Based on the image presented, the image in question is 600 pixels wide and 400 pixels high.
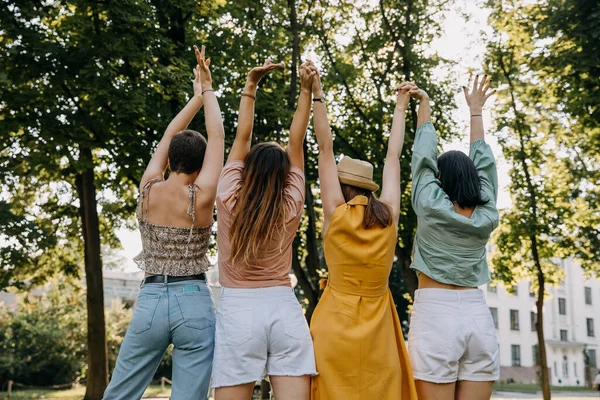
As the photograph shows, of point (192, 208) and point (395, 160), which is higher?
point (395, 160)

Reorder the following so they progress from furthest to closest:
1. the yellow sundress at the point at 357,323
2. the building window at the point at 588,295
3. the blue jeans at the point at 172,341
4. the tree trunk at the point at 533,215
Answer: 1. the building window at the point at 588,295
2. the tree trunk at the point at 533,215
3. the blue jeans at the point at 172,341
4. the yellow sundress at the point at 357,323

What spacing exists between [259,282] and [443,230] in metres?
A: 1.22

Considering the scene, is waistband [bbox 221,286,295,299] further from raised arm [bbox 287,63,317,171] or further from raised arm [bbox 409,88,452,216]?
raised arm [bbox 409,88,452,216]

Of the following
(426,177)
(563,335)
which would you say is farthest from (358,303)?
(563,335)

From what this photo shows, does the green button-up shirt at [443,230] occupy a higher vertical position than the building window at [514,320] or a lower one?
higher

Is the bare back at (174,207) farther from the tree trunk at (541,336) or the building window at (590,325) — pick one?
the building window at (590,325)

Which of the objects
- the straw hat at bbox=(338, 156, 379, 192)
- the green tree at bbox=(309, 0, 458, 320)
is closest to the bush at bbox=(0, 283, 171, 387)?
the green tree at bbox=(309, 0, 458, 320)

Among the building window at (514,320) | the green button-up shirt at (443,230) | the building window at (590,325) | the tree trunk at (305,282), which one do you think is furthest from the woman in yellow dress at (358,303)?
the building window at (590,325)

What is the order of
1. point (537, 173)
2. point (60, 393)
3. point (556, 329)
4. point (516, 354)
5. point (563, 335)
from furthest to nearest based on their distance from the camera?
1. point (563, 335)
2. point (556, 329)
3. point (516, 354)
4. point (60, 393)
5. point (537, 173)

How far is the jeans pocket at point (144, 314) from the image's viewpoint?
378 centimetres

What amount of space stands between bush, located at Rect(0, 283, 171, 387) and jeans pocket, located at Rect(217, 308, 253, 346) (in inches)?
1062

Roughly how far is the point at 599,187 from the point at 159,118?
1415 centimetres

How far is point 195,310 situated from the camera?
3809 mm

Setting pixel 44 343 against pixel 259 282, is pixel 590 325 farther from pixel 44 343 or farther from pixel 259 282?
pixel 259 282
